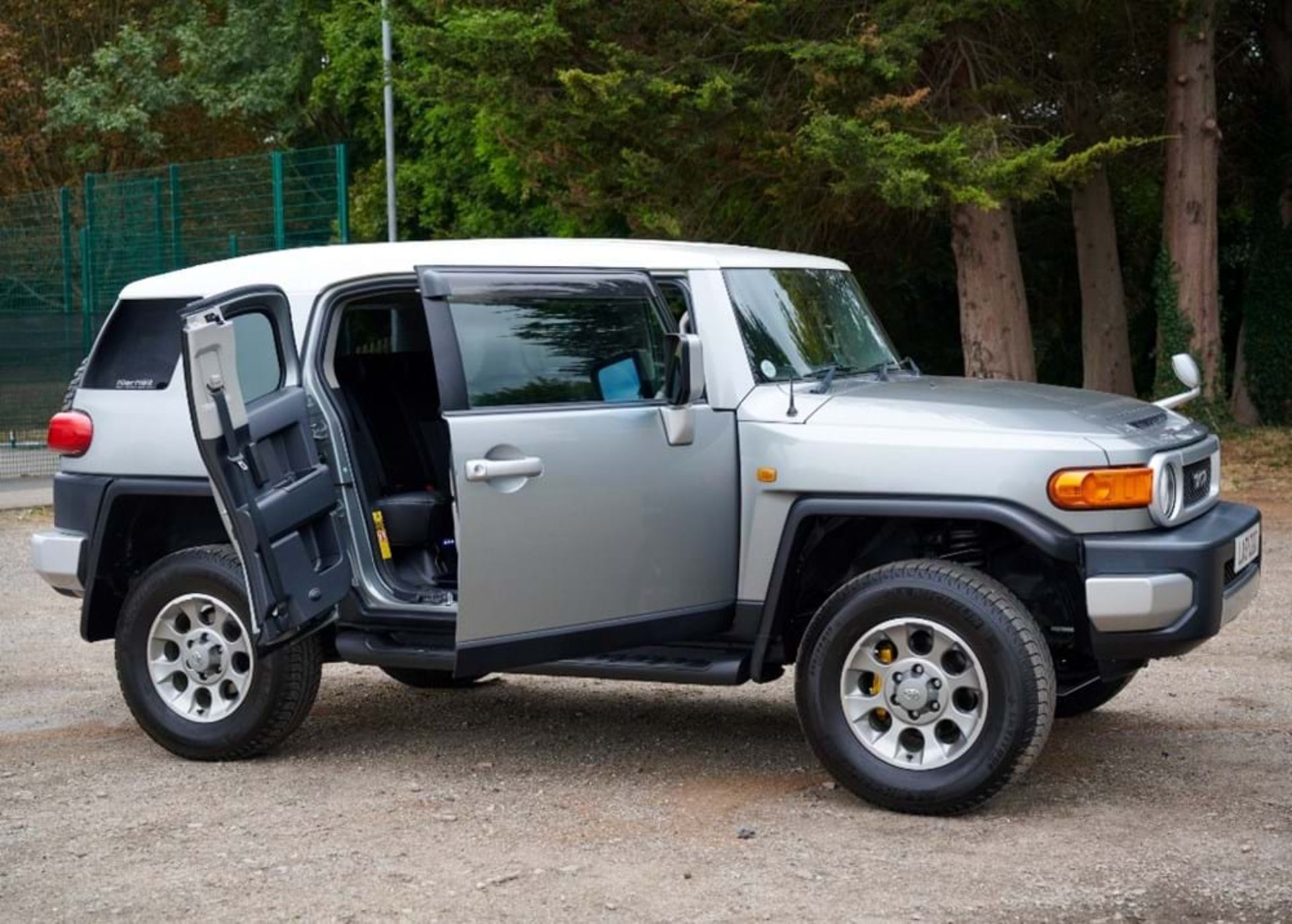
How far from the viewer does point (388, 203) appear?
112ft

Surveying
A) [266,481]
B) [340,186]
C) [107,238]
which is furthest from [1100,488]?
[107,238]

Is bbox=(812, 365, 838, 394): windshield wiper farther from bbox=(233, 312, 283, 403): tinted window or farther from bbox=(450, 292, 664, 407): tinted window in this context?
bbox=(233, 312, 283, 403): tinted window

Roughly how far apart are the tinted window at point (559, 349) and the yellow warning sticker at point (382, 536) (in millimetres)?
905

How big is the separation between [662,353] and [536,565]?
934 mm

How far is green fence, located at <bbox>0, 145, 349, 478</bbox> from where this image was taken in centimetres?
2475

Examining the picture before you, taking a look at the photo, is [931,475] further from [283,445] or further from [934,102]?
[934,102]

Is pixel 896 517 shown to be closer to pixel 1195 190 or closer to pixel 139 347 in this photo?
pixel 139 347

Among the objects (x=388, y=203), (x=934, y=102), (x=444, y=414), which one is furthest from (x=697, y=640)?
(x=388, y=203)

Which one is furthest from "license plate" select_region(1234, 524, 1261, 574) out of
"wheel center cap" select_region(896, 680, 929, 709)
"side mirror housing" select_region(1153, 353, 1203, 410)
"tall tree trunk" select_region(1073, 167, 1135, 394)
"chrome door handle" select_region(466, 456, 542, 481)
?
"tall tree trunk" select_region(1073, 167, 1135, 394)

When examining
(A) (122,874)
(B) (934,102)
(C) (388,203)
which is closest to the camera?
(A) (122,874)

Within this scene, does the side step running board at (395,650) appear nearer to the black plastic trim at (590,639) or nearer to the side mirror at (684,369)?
the black plastic trim at (590,639)

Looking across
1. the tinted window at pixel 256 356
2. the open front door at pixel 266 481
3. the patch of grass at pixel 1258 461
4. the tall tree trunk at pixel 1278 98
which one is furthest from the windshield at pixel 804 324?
the tall tree trunk at pixel 1278 98

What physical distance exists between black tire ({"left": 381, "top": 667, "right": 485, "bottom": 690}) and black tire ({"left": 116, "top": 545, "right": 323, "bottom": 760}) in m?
1.48

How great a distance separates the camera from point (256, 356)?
752 cm
